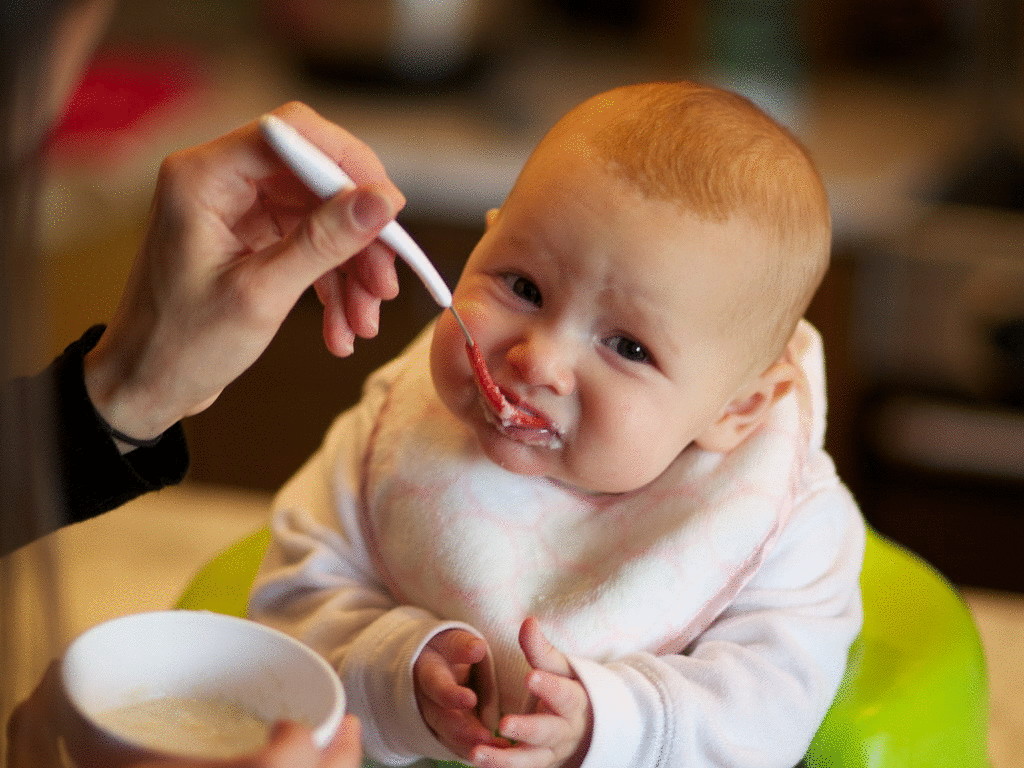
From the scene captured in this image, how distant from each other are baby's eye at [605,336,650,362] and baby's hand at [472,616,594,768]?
17 centimetres

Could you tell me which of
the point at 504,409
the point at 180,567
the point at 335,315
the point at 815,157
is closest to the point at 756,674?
the point at 504,409

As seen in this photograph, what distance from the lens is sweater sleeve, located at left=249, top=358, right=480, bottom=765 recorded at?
2.59 ft

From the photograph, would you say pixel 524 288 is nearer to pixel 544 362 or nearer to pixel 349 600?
pixel 544 362

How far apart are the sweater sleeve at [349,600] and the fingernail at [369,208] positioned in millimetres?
266

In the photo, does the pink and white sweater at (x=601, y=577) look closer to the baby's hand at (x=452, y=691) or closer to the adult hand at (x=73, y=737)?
the baby's hand at (x=452, y=691)

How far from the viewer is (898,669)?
899 mm

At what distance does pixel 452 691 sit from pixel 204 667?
0.16 meters

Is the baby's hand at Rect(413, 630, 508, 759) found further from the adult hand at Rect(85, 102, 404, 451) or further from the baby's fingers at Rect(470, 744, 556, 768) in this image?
the adult hand at Rect(85, 102, 404, 451)

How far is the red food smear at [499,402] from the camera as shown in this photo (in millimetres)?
783

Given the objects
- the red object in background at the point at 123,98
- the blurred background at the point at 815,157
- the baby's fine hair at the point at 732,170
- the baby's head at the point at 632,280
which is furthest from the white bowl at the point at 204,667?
the red object in background at the point at 123,98

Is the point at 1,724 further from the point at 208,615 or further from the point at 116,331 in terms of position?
the point at 116,331

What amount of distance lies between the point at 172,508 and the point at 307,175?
708 millimetres

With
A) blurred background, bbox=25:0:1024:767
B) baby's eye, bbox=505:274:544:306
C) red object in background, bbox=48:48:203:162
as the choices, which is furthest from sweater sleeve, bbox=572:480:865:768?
red object in background, bbox=48:48:203:162

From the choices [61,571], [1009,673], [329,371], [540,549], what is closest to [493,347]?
[540,549]
